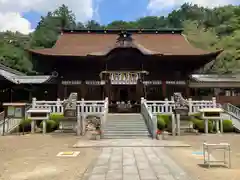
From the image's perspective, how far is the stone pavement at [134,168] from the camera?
23.0 ft

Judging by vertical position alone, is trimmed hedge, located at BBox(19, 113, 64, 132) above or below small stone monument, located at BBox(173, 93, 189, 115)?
below

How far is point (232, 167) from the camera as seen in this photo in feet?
27.9

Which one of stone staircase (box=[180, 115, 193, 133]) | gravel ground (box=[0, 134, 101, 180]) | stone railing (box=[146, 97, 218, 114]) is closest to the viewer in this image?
gravel ground (box=[0, 134, 101, 180])

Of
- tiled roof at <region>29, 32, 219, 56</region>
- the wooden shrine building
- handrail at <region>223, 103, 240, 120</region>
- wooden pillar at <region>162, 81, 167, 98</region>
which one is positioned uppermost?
tiled roof at <region>29, 32, 219, 56</region>

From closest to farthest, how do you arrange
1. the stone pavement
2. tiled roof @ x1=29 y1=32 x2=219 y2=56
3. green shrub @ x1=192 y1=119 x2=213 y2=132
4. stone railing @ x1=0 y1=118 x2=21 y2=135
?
1. the stone pavement
2. stone railing @ x1=0 y1=118 x2=21 y2=135
3. green shrub @ x1=192 y1=119 x2=213 y2=132
4. tiled roof @ x1=29 y1=32 x2=219 y2=56

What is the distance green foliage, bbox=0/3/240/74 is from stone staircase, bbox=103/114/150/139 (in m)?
25.3

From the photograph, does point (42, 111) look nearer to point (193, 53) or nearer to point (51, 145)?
point (51, 145)

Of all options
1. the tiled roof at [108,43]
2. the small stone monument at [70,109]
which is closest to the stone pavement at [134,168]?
the small stone monument at [70,109]

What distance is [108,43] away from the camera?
97.6 ft

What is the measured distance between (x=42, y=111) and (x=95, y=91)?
7.51m

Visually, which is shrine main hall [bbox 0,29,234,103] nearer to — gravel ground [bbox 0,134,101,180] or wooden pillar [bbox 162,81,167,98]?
wooden pillar [bbox 162,81,167,98]

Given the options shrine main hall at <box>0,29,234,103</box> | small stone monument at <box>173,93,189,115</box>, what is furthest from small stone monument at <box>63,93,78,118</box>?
Answer: small stone monument at <box>173,93,189,115</box>

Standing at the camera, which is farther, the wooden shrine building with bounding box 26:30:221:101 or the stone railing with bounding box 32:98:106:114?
the wooden shrine building with bounding box 26:30:221:101

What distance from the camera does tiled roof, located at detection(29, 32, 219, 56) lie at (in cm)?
2580
